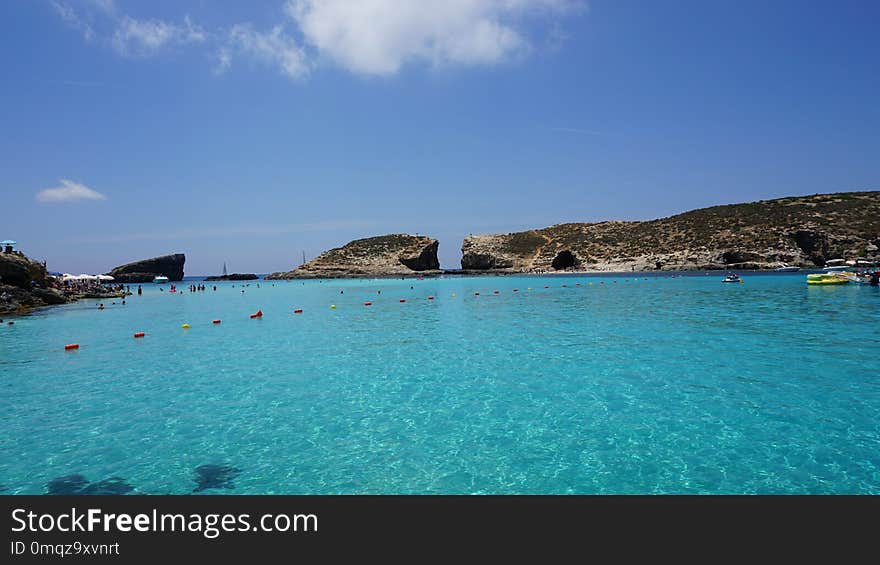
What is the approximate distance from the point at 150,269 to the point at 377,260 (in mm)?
77553

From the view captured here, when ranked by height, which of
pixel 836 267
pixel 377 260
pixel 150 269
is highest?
pixel 150 269

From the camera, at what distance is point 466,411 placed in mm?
12766

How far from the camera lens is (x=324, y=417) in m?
12.6

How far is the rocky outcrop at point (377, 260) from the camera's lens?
146m

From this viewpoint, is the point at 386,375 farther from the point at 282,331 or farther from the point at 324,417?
the point at 282,331

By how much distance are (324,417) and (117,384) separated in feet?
31.3

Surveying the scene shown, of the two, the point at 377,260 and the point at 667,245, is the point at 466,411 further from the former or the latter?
the point at 377,260

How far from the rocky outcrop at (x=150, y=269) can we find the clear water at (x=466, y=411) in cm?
14568

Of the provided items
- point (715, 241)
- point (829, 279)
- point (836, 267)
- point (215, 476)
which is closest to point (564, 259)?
point (715, 241)

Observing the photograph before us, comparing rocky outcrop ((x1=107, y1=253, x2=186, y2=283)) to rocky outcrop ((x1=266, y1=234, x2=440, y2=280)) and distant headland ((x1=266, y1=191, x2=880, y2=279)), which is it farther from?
distant headland ((x1=266, y1=191, x2=880, y2=279))

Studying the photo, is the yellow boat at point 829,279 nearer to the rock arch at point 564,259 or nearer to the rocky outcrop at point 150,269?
the rock arch at point 564,259

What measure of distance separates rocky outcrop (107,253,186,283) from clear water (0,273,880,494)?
146m

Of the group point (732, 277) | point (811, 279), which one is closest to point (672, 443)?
point (811, 279)

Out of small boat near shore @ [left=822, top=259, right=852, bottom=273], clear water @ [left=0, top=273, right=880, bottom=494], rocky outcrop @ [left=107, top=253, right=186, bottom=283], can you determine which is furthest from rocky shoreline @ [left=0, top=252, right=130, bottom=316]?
rocky outcrop @ [left=107, top=253, right=186, bottom=283]
